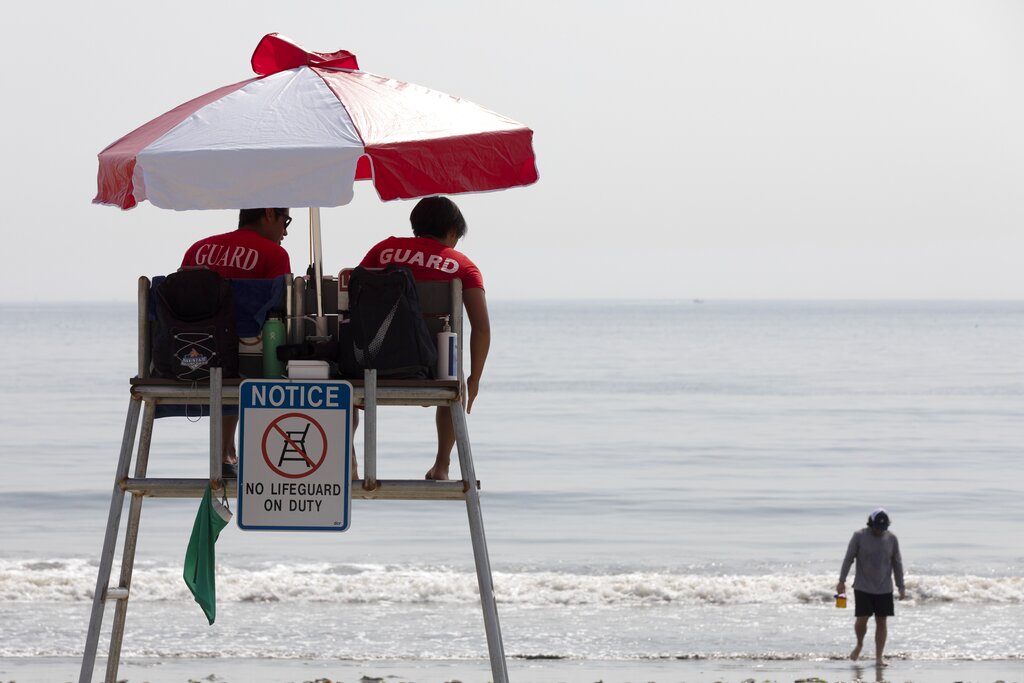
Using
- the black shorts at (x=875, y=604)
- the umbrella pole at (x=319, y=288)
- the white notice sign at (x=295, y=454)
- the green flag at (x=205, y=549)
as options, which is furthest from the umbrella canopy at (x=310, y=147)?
the black shorts at (x=875, y=604)

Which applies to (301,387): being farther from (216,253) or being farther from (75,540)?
(75,540)

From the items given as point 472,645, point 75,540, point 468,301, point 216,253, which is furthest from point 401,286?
point 75,540

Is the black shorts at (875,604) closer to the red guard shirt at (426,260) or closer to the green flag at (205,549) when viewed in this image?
the red guard shirt at (426,260)

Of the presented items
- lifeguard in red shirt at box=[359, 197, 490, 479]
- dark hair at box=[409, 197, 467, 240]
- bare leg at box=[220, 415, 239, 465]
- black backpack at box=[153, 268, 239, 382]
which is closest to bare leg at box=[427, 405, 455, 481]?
lifeguard in red shirt at box=[359, 197, 490, 479]

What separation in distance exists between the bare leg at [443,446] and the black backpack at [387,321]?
59cm

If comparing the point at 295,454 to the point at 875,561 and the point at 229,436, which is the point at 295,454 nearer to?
the point at 229,436

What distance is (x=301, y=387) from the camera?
4648 mm

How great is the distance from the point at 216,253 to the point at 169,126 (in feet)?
2.13

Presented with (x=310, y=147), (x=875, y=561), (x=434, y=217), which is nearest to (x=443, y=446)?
(x=434, y=217)

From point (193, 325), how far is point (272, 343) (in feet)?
0.96

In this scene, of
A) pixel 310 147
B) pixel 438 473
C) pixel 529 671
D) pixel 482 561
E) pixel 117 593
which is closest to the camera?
Answer: pixel 310 147

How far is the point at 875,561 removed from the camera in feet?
40.7

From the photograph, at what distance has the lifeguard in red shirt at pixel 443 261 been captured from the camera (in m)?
5.11

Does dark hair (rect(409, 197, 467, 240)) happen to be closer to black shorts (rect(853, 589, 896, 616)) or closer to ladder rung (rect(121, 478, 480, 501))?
ladder rung (rect(121, 478, 480, 501))
